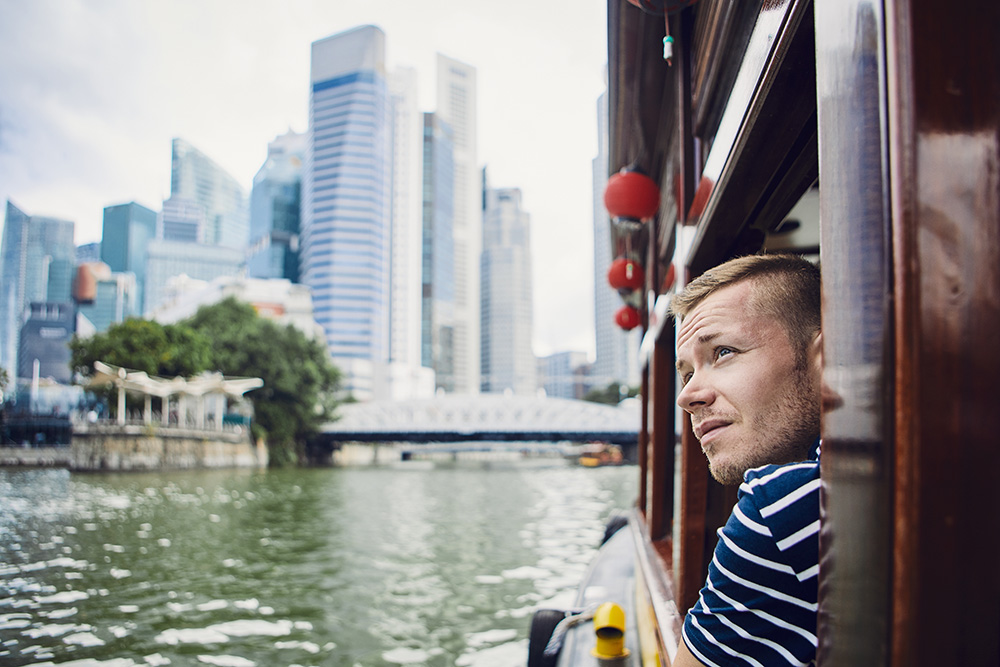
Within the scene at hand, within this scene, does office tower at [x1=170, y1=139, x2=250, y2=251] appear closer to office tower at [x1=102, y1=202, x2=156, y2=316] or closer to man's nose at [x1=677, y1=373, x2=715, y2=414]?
office tower at [x1=102, y1=202, x2=156, y2=316]

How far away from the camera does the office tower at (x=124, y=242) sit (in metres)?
144

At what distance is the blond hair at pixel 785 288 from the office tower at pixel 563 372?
136 meters

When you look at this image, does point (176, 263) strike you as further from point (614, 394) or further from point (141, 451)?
point (141, 451)

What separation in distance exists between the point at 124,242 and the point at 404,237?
85915mm

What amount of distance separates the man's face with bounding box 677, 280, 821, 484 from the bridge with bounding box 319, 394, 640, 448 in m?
34.8

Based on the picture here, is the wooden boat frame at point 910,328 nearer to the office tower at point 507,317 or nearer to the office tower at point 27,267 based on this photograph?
the office tower at point 27,267

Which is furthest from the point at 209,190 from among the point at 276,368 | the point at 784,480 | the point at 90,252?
the point at 784,480

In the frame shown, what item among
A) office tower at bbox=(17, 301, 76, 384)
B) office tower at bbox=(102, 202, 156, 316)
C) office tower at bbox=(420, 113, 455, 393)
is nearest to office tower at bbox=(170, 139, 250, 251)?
office tower at bbox=(102, 202, 156, 316)

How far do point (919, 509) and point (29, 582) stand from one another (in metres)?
8.19

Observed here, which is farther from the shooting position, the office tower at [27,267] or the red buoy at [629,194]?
the office tower at [27,267]

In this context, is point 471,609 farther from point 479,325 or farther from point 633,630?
point 479,325

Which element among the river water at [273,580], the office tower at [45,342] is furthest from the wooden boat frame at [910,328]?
the office tower at [45,342]

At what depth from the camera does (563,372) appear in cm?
15438

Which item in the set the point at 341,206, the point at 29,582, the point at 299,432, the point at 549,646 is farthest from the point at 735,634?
the point at 341,206
